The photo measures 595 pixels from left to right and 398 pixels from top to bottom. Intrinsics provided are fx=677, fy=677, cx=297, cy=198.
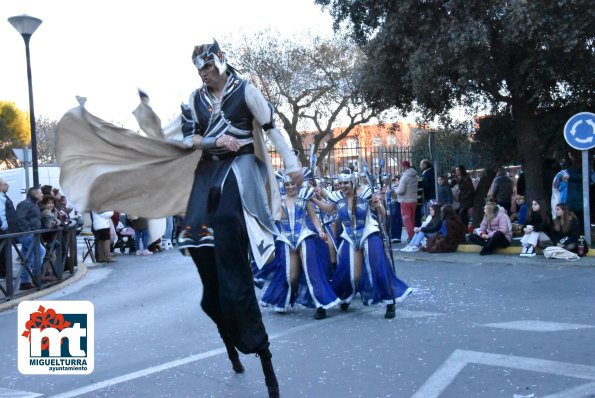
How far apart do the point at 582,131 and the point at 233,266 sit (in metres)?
9.95

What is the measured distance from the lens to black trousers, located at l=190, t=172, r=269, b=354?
167 inches

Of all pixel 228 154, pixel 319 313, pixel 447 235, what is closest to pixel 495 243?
pixel 447 235

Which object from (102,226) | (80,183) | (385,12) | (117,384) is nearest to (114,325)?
(117,384)

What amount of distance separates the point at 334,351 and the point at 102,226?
10179 mm

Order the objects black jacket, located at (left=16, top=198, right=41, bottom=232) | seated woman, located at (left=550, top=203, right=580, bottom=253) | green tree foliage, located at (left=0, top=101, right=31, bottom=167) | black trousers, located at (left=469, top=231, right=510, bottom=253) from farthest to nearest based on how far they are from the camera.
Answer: green tree foliage, located at (left=0, top=101, right=31, bottom=167) < black trousers, located at (left=469, top=231, right=510, bottom=253) < seated woman, located at (left=550, top=203, right=580, bottom=253) < black jacket, located at (left=16, top=198, right=41, bottom=232)

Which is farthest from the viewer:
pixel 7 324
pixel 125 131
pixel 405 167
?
pixel 405 167

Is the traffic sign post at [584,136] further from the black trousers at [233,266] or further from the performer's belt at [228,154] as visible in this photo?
the black trousers at [233,266]

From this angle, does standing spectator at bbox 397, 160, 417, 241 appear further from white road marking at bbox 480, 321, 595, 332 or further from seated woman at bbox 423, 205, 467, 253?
white road marking at bbox 480, 321, 595, 332

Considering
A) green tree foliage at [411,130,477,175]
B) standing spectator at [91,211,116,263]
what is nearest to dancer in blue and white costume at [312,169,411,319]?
standing spectator at [91,211,116,263]

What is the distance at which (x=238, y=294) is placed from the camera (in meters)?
4.26

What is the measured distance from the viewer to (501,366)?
16.9ft

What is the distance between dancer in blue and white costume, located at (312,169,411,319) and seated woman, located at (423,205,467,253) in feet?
20.5

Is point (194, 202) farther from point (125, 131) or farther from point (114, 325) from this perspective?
point (114, 325)

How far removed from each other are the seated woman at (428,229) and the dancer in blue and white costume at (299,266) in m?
6.46
